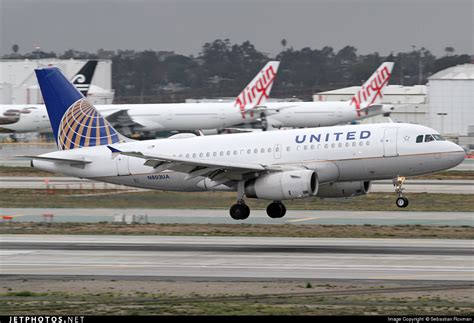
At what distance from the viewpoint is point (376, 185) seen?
5456cm

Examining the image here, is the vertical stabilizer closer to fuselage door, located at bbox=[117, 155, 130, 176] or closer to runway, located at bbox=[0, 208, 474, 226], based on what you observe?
runway, located at bbox=[0, 208, 474, 226]

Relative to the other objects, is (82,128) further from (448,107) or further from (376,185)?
(448,107)

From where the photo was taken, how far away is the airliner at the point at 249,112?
90.0m

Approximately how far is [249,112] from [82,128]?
52.2 m

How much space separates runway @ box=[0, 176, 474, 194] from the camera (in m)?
51.3

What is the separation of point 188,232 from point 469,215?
505 inches

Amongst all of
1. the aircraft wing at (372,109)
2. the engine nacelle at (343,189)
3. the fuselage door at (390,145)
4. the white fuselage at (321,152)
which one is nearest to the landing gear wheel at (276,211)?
the engine nacelle at (343,189)

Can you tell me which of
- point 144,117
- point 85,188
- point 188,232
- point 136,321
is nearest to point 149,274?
point 136,321

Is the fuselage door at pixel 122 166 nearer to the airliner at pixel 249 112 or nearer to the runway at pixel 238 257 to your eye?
the runway at pixel 238 257

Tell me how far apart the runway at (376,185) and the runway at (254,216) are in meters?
9.95

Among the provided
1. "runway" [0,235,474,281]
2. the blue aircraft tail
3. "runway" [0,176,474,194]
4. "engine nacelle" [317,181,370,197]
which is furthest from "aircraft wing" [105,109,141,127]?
"runway" [0,235,474,281]

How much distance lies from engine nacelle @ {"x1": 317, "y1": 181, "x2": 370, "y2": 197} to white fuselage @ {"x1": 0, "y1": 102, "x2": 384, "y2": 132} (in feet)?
170

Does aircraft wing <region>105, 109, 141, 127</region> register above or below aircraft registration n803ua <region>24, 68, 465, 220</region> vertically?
above

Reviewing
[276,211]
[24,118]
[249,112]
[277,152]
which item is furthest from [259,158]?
[24,118]
